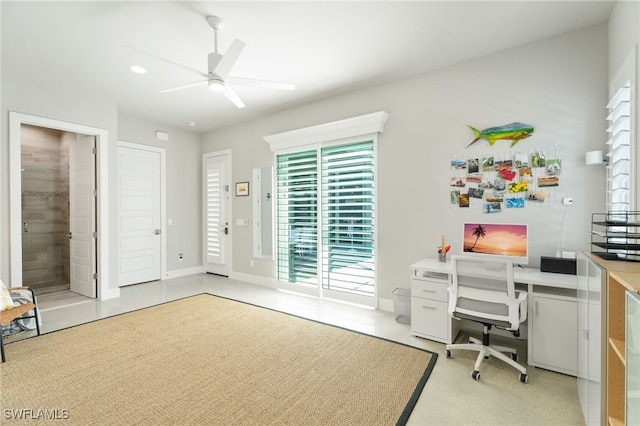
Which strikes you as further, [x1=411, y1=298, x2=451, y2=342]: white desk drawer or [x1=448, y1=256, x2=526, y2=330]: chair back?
[x1=411, y1=298, x2=451, y2=342]: white desk drawer

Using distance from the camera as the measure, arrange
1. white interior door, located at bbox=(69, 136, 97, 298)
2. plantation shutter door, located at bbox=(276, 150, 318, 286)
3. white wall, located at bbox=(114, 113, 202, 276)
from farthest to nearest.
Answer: white wall, located at bbox=(114, 113, 202, 276) < plantation shutter door, located at bbox=(276, 150, 318, 286) < white interior door, located at bbox=(69, 136, 97, 298)

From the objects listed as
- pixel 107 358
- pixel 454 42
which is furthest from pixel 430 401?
pixel 454 42

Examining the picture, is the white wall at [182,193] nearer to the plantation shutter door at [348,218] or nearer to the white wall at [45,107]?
the white wall at [45,107]

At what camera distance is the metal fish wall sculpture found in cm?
292

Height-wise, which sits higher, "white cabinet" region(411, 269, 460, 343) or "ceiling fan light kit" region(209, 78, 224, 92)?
"ceiling fan light kit" region(209, 78, 224, 92)

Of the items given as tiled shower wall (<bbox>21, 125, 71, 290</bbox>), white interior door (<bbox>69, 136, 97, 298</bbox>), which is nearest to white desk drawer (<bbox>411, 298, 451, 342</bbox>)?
white interior door (<bbox>69, 136, 97, 298</bbox>)

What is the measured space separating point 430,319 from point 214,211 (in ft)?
15.0

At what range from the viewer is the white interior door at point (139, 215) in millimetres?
5074

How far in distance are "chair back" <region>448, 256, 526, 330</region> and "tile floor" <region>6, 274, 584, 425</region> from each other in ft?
1.41

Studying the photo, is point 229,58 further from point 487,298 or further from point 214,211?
Result: point 214,211

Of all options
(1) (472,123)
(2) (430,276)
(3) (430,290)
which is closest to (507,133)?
(1) (472,123)

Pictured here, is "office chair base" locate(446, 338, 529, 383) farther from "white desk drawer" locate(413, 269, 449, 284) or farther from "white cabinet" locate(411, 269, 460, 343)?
"white desk drawer" locate(413, 269, 449, 284)

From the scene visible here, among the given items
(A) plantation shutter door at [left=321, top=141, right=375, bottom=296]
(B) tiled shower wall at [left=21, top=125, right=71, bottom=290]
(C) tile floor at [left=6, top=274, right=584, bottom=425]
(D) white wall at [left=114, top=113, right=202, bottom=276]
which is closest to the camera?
(C) tile floor at [left=6, top=274, right=584, bottom=425]

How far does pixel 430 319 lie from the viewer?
9.54ft
